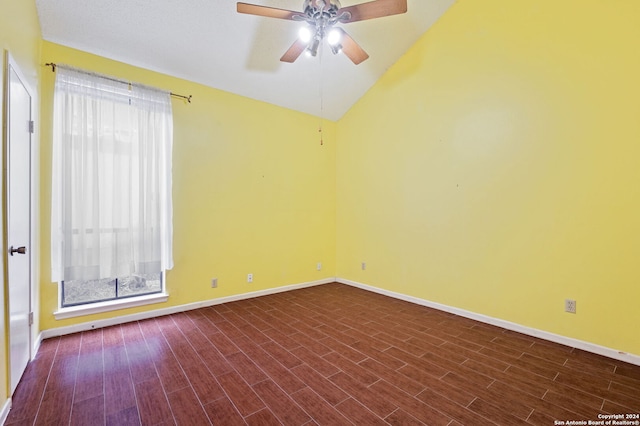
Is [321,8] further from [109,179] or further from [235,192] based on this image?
[109,179]

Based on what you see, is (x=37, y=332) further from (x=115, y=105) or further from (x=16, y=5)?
(x=16, y=5)

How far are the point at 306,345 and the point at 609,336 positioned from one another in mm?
2576

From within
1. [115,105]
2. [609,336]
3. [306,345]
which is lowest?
[306,345]

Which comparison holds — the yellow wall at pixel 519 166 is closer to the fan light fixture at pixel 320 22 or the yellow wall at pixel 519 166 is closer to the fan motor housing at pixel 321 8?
the fan light fixture at pixel 320 22

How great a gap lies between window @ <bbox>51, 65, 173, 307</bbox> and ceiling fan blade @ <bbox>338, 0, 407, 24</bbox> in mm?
2298

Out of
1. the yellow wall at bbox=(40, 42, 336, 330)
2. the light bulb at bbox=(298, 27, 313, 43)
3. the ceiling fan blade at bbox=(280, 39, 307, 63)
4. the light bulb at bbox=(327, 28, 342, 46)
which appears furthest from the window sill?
the light bulb at bbox=(327, 28, 342, 46)

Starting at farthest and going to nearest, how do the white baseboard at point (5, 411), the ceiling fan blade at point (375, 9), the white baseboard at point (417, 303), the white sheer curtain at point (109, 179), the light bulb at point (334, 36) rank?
the white sheer curtain at point (109, 179)
the white baseboard at point (417, 303)
the light bulb at point (334, 36)
the ceiling fan blade at point (375, 9)
the white baseboard at point (5, 411)

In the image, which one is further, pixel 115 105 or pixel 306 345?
pixel 115 105

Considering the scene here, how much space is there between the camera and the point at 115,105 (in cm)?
298

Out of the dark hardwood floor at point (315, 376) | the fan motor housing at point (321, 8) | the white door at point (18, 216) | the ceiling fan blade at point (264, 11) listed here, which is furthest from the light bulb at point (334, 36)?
the dark hardwood floor at point (315, 376)

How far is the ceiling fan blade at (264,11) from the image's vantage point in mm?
2080

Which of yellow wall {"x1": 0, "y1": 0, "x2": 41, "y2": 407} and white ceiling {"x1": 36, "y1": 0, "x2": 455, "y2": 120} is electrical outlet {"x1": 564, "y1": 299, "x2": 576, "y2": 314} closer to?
white ceiling {"x1": 36, "y1": 0, "x2": 455, "y2": 120}

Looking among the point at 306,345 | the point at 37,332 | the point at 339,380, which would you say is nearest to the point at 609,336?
the point at 339,380

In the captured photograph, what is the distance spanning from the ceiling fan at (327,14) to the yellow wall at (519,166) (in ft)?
5.34
